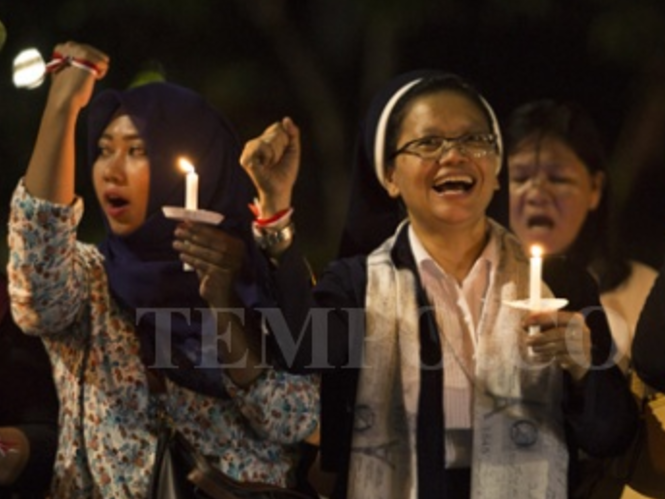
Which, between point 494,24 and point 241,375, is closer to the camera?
point 241,375

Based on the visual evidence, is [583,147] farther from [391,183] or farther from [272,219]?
[272,219]

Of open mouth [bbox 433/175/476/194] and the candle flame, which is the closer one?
the candle flame

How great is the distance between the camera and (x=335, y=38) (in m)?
5.48

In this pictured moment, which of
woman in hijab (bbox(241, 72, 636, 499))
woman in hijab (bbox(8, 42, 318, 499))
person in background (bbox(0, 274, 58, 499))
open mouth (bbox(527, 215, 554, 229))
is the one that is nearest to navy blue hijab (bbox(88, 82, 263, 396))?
woman in hijab (bbox(8, 42, 318, 499))

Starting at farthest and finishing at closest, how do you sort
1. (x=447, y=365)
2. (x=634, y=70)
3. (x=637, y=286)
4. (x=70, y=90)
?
(x=634, y=70)
(x=637, y=286)
(x=447, y=365)
(x=70, y=90)

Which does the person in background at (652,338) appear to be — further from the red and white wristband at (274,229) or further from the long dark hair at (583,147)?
the long dark hair at (583,147)

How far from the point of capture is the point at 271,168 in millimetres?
3801

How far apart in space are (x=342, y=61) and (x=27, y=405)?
2.13 metres

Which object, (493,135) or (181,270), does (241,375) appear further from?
(493,135)

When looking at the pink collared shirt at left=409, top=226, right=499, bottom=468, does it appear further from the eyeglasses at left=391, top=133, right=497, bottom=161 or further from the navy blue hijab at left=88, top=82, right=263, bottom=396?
the navy blue hijab at left=88, top=82, right=263, bottom=396

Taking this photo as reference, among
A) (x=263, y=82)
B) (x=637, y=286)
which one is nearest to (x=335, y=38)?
(x=263, y=82)

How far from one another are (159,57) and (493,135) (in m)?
1.73

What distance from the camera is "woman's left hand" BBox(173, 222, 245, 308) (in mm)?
3715

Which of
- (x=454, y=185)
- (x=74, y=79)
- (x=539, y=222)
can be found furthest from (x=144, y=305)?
(x=539, y=222)
